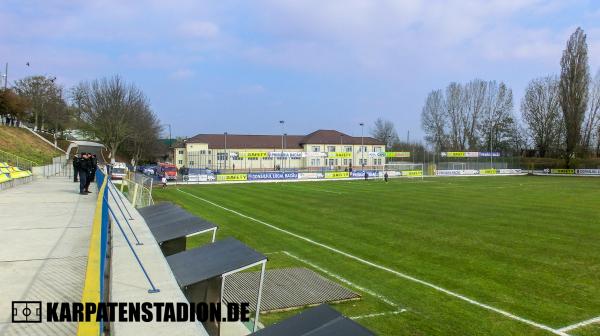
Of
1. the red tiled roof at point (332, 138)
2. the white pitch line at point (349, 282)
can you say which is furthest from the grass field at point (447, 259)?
the red tiled roof at point (332, 138)

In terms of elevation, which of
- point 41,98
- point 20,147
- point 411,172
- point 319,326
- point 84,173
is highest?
point 41,98

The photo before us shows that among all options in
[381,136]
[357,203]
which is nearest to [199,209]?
[357,203]

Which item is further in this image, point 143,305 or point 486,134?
point 486,134

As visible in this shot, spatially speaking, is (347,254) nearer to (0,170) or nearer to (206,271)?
(206,271)

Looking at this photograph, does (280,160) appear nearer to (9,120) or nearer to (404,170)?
(404,170)

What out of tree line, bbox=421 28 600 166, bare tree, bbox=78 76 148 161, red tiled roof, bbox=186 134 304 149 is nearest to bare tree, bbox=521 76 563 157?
tree line, bbox=421 28 600 166

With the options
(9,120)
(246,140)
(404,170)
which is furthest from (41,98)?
(404,170)

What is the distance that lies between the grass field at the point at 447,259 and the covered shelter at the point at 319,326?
3436 millimetres

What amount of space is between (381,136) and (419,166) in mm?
60450

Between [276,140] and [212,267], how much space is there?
96184 mm

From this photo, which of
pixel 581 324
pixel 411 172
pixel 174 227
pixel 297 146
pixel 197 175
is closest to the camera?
pixel 581 324

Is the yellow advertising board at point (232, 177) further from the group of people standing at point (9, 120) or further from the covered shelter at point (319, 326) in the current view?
the covered shelter at point (319, 326)

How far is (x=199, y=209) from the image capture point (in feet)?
75.2

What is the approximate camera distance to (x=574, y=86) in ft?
241
